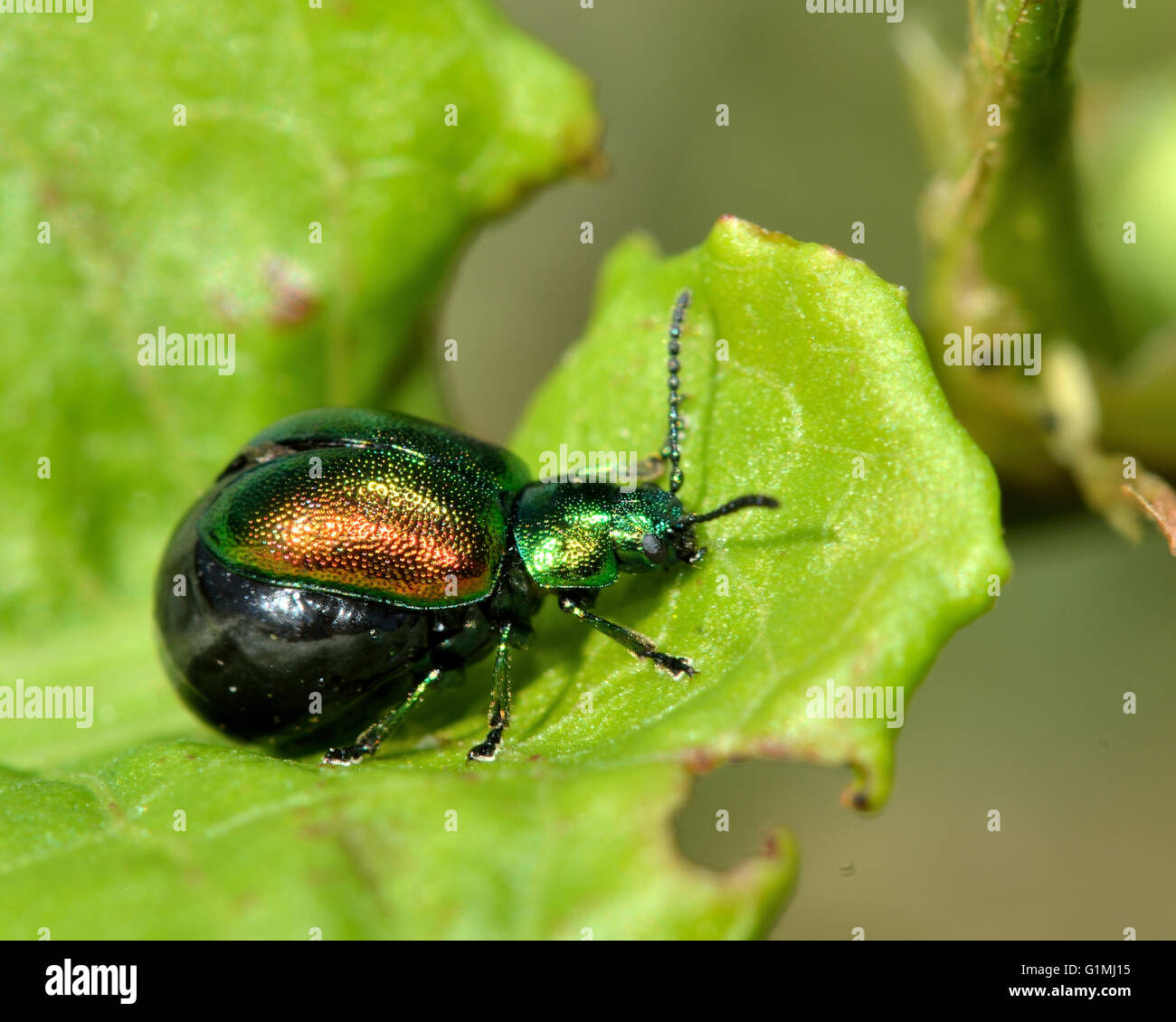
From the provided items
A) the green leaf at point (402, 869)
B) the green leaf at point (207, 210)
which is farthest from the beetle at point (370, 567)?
the green leaf at point (207, 210)

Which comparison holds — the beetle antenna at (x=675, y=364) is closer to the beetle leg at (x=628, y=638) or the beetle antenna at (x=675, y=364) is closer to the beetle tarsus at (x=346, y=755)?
the beetle leg at (x=628, y=638)

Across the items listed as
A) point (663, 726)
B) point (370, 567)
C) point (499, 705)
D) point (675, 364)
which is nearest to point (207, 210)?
point (370, 567)

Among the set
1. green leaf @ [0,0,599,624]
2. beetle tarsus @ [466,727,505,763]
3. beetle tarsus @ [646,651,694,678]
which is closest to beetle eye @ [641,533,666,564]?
beetle tarsus @ [646,651,694,678]

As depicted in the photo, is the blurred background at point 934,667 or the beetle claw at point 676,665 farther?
the blurred background at point 934,667

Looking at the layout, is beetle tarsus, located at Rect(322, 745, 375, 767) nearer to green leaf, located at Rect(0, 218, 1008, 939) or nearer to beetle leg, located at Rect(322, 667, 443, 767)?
beetle leg, located at Rect(322, 667, 443, 767)

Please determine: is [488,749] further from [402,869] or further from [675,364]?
[675,364]

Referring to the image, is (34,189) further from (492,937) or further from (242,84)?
(492,937)

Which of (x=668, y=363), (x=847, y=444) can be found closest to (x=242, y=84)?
(x=668, y=363)
